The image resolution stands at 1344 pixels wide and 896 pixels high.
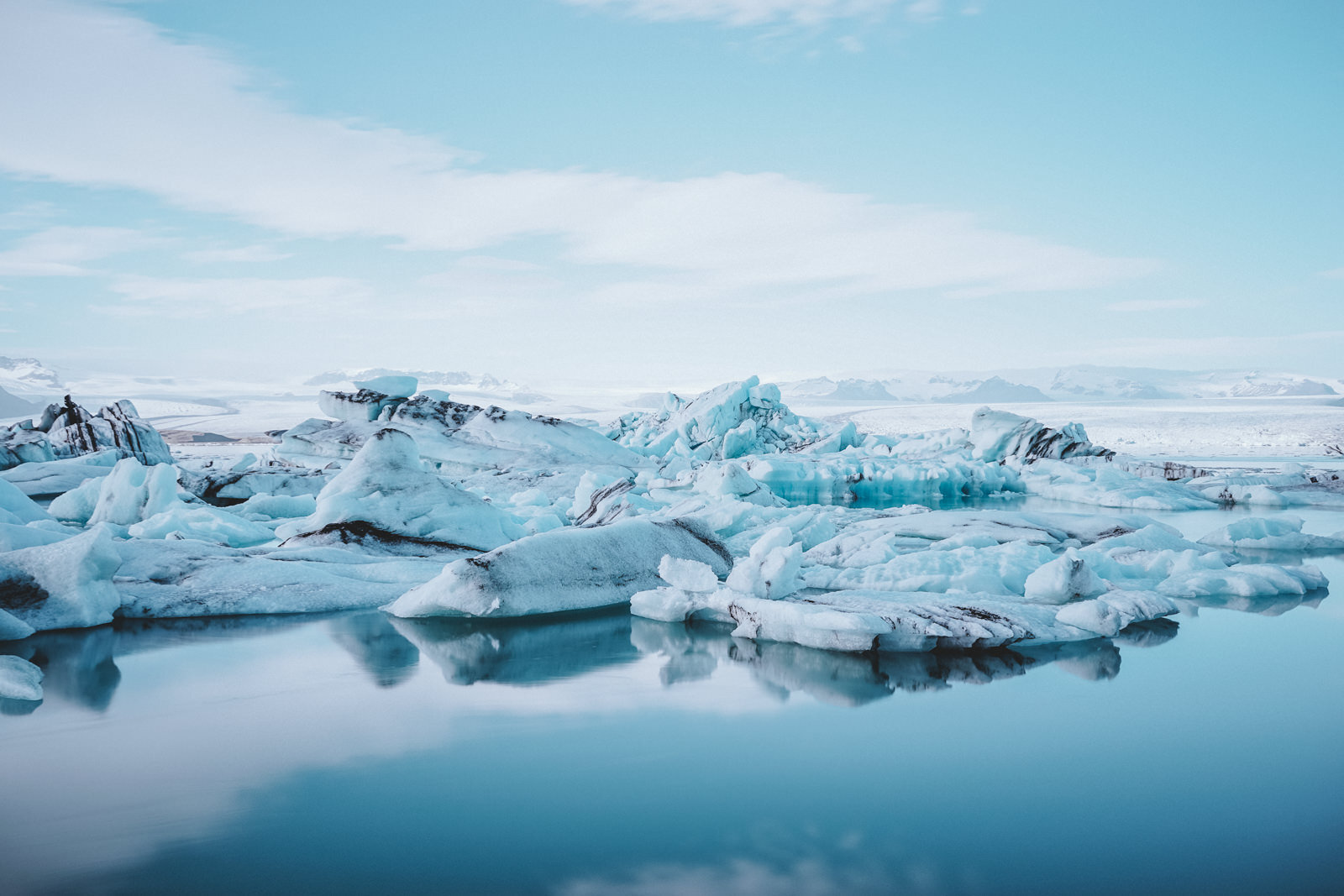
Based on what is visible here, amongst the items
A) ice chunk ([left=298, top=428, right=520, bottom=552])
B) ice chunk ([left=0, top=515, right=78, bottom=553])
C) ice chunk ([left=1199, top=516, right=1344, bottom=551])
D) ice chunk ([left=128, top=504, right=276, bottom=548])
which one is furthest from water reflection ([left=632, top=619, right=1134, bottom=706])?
ice chunk ([left=1199, top=516, right=1344, bottom=551])

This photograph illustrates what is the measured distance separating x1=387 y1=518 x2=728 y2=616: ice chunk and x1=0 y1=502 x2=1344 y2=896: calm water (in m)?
0.49

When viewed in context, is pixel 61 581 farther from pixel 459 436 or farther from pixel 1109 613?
pixel 459 436

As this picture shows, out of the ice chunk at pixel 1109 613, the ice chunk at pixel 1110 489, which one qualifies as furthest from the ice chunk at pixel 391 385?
the ice chunk at pixel 1109 613

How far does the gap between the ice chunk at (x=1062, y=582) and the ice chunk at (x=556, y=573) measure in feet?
6.75

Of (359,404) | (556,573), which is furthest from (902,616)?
(359,404)

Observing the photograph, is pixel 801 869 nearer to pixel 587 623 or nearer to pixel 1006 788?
pixel 1006 788

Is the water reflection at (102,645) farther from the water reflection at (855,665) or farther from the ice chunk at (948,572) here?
the ice chunk at (948,572)

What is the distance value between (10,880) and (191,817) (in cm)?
47

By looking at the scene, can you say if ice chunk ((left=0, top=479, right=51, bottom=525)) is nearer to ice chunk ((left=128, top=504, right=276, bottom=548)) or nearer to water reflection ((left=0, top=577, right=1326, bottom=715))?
ice chunk ((left=128, top=504, right=276, bottom=548))

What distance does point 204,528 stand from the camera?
779 centimetres

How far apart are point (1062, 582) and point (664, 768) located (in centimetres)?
332

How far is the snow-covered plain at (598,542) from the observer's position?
16.5ft

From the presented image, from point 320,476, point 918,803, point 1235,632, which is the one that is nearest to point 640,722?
point 918,803

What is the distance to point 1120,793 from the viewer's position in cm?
284
